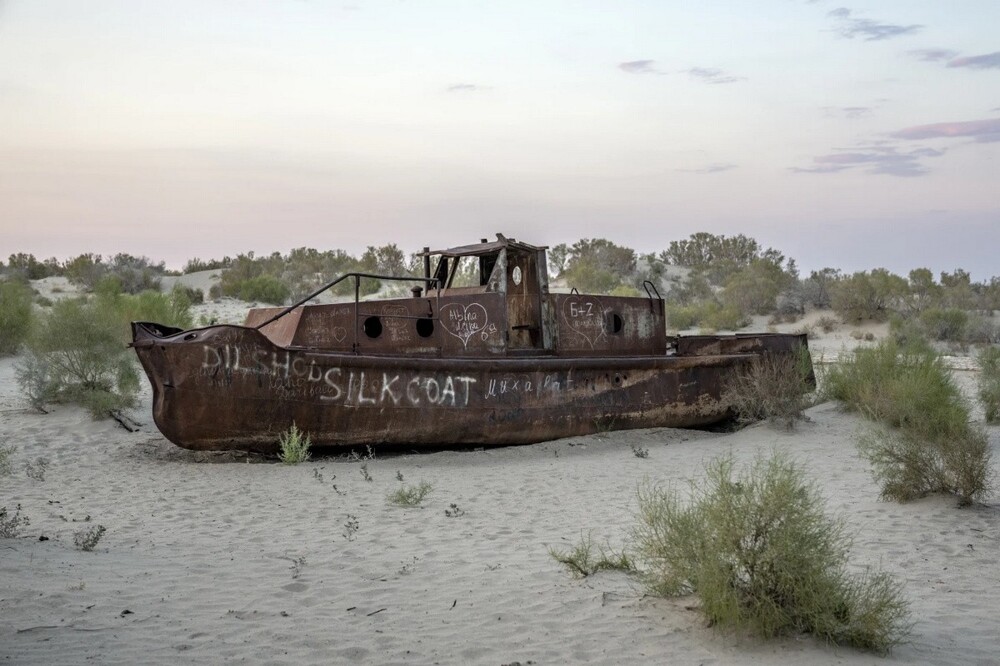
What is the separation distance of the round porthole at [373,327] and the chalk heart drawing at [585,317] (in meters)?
2.50

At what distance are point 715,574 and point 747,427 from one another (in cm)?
805

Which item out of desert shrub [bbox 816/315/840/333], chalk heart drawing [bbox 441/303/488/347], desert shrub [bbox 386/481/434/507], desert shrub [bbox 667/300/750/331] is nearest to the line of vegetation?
chalk heart drawing [bbox 441/303/488/347]

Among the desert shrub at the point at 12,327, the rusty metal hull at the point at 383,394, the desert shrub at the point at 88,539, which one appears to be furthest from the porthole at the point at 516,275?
the desert shrub at the point at 12,327

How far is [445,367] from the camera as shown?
10.3 meters

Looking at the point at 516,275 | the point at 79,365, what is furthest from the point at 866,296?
the point at 79,365

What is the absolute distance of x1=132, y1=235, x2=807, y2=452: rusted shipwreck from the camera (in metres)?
9.34

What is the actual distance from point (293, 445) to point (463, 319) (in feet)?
8.55

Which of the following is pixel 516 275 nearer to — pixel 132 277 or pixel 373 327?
pixel 373 327

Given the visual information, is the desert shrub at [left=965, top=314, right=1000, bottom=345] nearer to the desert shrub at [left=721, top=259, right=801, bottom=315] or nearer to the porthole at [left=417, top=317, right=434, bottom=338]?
the desert shrub at [left=721, top=259, right=801, bottom=315]

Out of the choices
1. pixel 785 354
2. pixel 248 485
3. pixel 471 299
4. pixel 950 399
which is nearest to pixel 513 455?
pixel 471 299

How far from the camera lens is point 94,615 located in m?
4.79

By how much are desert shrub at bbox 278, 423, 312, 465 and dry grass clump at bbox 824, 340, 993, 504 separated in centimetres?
553

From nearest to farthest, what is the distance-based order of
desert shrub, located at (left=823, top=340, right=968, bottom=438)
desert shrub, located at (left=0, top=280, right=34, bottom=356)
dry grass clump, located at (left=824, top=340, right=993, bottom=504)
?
dry grass clump, located at (left=824, top=340, right=993, bottom=504)
desert shrub, located at (left=823, top=340, right=968, bottom=438)
desert shrub, located at (left=0, top=280, right=34, bottom=356)

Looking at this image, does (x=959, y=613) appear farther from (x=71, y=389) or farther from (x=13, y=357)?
(x=13, y=357)
